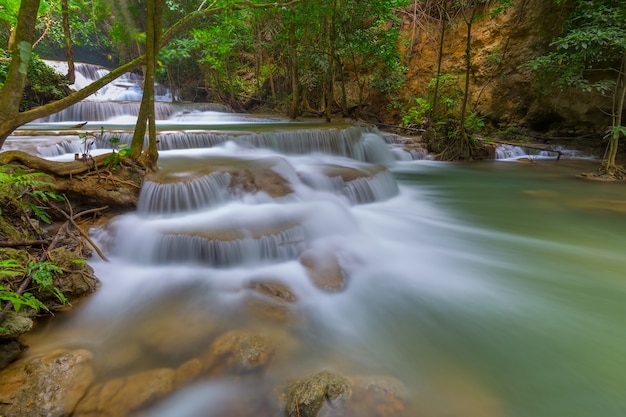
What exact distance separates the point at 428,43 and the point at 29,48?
15.6 metres

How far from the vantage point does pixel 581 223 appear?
17.0ft

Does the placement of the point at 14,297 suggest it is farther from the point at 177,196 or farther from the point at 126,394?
the point at 177,196

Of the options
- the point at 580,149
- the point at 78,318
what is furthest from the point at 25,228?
the point at 580,149

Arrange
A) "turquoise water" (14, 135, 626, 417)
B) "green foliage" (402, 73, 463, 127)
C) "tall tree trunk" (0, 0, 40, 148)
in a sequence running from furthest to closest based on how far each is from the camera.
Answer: "green foliage" (402, 73, 463, 127)
"tall tree trunk" (0, 0, 40, 148)
"turquoise water" (14, 135, 626, 417)

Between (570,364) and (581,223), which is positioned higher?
(581,223)

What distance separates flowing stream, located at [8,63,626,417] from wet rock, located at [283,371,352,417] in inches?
9.2

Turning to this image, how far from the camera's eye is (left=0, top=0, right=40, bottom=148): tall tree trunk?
285cm

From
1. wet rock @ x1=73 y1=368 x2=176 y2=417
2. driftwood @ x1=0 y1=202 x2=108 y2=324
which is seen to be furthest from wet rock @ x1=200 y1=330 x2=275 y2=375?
driftwood @ x1=0 y1=202 x2=108 y2=324

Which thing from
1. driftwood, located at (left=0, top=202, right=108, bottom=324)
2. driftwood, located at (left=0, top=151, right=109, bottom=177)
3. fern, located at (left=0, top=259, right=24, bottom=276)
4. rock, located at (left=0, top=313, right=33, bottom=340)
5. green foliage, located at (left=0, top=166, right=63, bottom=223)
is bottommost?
rock, located at (left=0, top=313, right=33, bottom=340)

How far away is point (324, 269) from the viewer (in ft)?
12.4

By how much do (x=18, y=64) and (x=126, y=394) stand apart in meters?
3.13

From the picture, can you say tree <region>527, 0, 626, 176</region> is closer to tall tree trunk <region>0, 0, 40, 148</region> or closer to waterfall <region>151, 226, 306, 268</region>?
waterfall <region>151, 226, 306, 268</region>

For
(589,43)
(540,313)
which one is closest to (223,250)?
(540,313)

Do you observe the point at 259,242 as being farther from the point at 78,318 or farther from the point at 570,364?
the point at 570,364
